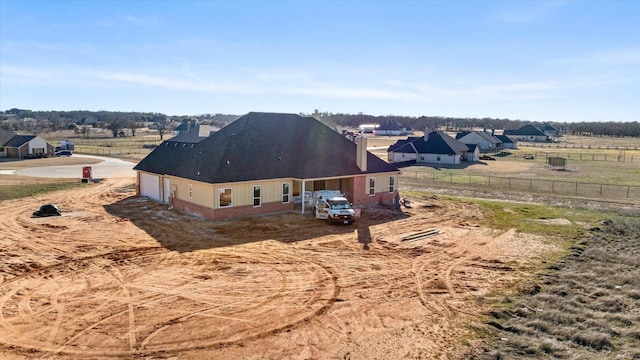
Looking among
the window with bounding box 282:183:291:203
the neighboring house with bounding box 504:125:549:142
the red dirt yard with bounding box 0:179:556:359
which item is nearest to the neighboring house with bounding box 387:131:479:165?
the red dirt yard with bounding box 0:179:556:359

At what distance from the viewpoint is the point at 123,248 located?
2306 cm

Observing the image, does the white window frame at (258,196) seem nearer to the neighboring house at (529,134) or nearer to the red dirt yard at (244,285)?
the red dirt yard at (244,285)

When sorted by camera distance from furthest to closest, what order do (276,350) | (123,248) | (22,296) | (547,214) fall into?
(547,214), (123,248), (22,296), (276,350)

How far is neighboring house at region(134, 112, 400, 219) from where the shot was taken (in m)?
30.1

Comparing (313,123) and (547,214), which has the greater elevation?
(313,123)

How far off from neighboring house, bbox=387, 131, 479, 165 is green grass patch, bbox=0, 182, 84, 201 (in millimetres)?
47196

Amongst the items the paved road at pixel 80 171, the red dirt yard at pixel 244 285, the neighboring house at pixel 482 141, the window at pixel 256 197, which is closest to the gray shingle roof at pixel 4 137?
the paved road at pixel 80 171

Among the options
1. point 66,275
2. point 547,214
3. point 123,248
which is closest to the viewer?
point 66,275

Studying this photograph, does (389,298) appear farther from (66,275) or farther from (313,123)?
(313,123)

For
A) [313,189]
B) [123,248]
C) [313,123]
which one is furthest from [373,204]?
[123,248]

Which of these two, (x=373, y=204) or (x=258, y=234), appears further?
(x=373, y=204)

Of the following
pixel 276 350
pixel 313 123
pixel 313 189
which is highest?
pixel 313 123

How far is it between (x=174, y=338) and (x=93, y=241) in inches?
503

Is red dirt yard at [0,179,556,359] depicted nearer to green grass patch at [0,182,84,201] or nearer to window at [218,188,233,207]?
window at [218,188,233,207]
